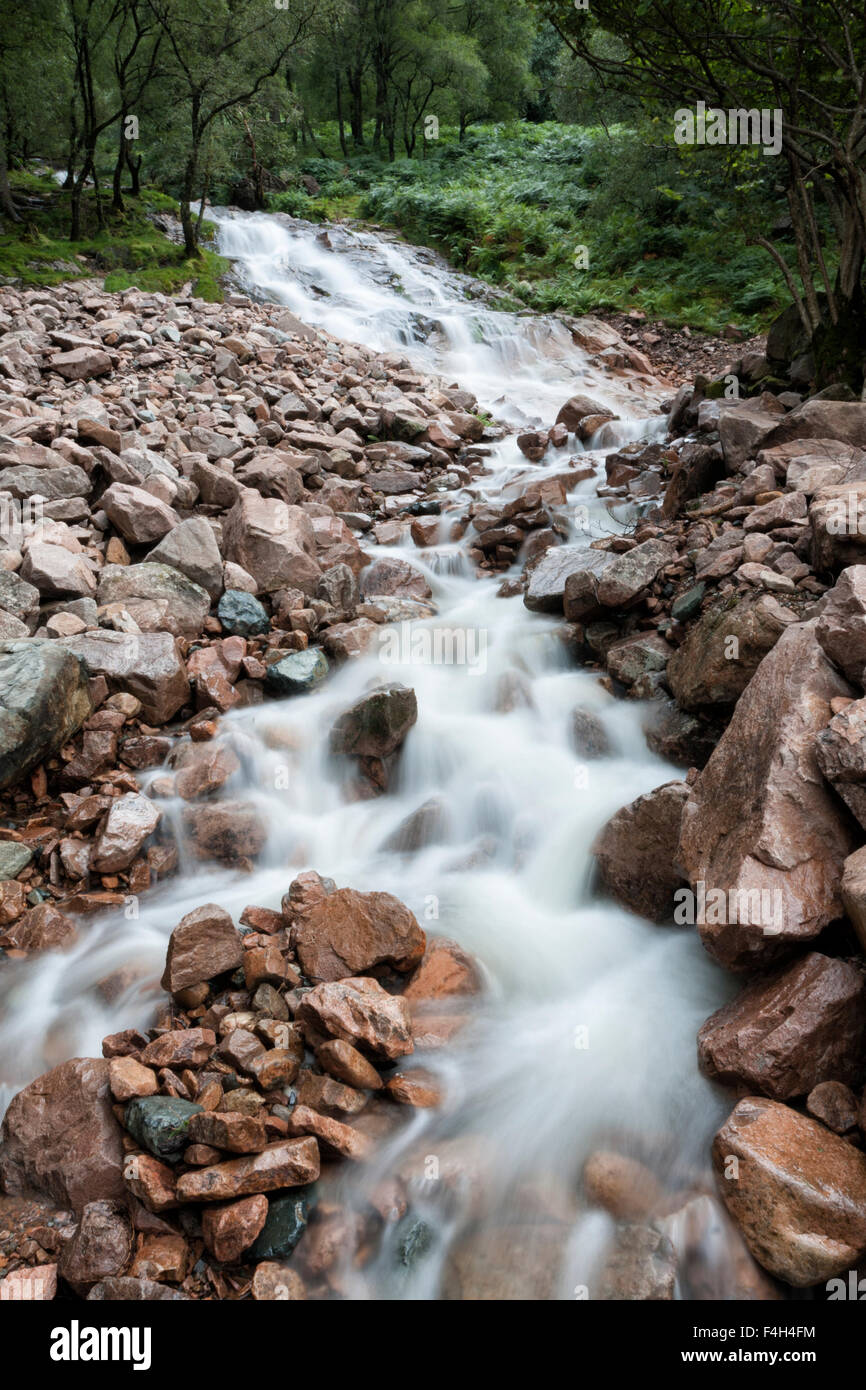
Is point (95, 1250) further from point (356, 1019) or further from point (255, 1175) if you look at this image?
point (356, 1019)

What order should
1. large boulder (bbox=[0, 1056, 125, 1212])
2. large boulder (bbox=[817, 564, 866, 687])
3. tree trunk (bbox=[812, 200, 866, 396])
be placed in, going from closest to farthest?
large boulder (bbox=[0, 1056, 125, 1212]), large boulder (bbox=[817, 564, 866, 687]), tree trunk (bbox=[812, 200, 866, 396])

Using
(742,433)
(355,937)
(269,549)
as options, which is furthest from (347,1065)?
(742,433)

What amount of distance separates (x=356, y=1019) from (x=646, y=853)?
1963 mm

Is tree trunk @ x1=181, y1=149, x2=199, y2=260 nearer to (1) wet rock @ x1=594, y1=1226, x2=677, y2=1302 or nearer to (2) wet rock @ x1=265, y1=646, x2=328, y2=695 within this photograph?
(2) wet rock @ x1=265, y1=646, x2=328, y2=695

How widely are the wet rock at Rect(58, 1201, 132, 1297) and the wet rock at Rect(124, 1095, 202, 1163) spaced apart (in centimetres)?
27

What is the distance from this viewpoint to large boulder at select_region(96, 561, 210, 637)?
6484mm

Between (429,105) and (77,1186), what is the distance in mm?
45883

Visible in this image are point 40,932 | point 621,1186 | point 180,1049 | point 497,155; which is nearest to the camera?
point 621,1186

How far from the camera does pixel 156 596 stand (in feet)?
21.8

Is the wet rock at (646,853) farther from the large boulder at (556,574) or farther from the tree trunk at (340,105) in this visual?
the tree trunk at (340,105)

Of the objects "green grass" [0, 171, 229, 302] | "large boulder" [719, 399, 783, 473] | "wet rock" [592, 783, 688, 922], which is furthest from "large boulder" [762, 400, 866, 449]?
"green grass" [0, 171, 229, 302]

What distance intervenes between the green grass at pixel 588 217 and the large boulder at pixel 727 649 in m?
9.78

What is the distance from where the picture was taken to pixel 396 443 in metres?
11.3

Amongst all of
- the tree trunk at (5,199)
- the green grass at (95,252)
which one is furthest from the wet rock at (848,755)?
the tree trunk at (5,199)
